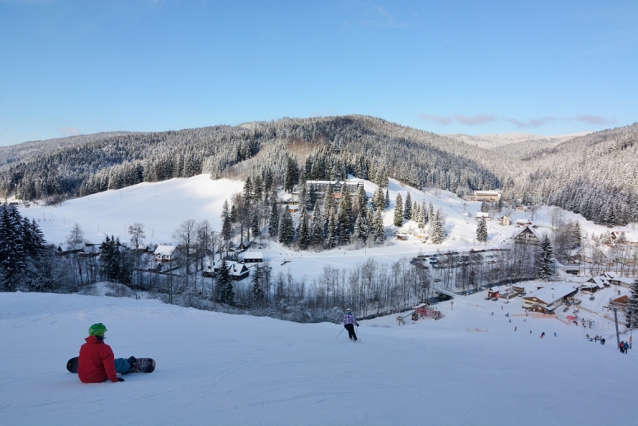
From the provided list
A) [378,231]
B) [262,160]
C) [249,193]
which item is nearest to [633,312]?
[378,231]

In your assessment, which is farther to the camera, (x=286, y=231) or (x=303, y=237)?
(x=286, y=231)

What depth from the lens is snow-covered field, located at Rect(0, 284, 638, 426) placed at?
196 inches

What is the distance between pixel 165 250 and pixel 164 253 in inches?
24.3

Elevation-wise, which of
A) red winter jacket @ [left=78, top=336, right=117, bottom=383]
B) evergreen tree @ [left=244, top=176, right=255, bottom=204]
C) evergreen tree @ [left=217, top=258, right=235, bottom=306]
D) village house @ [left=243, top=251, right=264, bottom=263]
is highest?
evergreen tree @ [left=244, top=176, right=255, bottom=204]

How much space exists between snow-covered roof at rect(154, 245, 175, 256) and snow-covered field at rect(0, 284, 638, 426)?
37.9 meters

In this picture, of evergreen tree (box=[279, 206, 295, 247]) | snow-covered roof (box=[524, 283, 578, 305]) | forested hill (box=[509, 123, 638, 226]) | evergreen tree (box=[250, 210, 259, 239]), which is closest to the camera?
snow-covered roof (box=[524, 283, 578, 305])

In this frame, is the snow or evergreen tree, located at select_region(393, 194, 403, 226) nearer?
the snow

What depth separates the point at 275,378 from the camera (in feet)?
22.1

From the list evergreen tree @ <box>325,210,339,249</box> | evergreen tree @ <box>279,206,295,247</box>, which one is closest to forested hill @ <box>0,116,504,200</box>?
evergreen tree @ <box>325,210,339,249</box>

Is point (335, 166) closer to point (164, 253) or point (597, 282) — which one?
point (164, 253)

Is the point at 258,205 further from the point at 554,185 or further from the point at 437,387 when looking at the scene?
the point at 554,185

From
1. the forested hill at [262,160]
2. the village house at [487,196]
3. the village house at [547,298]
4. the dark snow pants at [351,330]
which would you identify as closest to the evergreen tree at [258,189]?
the forested hill at [262,160]

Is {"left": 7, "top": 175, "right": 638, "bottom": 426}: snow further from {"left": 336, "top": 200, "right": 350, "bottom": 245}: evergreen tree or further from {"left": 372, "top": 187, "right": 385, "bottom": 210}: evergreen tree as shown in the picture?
{"left": 372, "top": 187, "right": 385, "bottom": 210}: evergreen tree

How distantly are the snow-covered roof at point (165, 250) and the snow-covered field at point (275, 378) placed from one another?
3791cm
